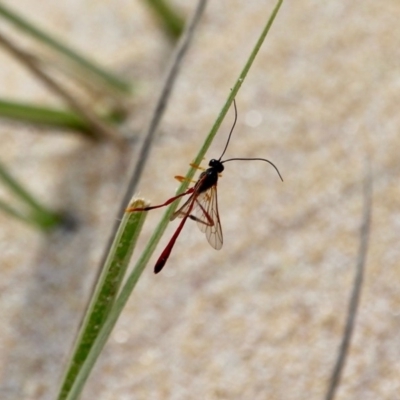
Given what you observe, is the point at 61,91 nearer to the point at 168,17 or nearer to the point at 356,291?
the point at 168,17

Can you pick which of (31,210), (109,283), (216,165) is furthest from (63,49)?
(109,283)

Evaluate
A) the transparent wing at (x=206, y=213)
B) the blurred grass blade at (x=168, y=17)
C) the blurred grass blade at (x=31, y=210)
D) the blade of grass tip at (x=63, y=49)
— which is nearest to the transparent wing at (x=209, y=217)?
the transparent wing at (x=206, y=213)

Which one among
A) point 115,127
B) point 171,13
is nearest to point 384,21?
point 171,13

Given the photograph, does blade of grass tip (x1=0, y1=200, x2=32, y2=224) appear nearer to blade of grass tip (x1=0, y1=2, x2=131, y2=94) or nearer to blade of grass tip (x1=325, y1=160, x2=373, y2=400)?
blade of grass tip (x1=0, y1=2, x2=131, y2=94)

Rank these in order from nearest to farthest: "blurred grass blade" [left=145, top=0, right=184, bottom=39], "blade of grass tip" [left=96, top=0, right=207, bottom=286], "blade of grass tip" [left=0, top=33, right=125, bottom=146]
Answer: "blade of grass tip" [left=96, top=0, right=207, bottom=286]
"blade of grass tip" [left=0, top=33, right=125, bottom=146]
"blurred grass blade" [left=145, top=0, right=184, bottom=39]

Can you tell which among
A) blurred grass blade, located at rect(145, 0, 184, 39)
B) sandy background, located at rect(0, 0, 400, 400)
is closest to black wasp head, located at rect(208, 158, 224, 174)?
sandy background, located at rect(0, 0, 400, 400)

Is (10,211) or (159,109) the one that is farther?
(10,211)
